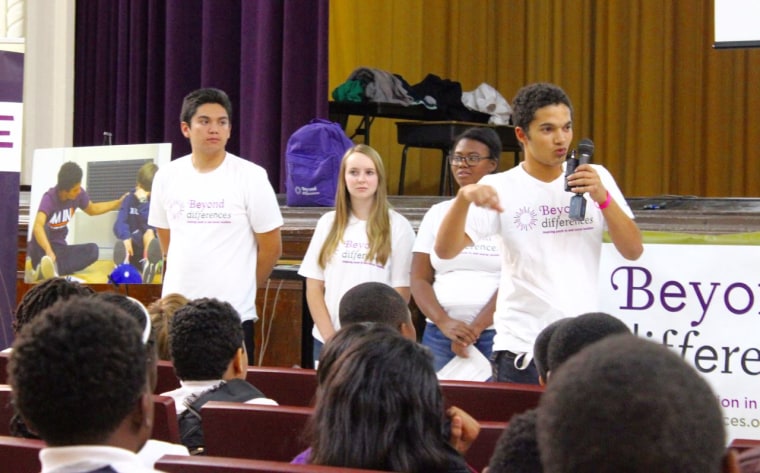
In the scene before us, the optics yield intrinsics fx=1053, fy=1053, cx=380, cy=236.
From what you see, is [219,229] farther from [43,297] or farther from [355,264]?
Answer: [43,297]

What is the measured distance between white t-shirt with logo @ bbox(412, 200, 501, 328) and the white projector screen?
5.35ft

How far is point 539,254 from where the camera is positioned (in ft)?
10.3

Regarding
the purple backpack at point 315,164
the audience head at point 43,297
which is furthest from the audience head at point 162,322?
the purple backpack at point 315,164

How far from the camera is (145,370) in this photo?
1459 millimetres

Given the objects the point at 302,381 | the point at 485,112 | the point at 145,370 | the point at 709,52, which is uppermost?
the point at 709,52

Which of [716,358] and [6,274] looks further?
[6,274]

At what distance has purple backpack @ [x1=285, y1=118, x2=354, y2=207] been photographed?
5.63 meters

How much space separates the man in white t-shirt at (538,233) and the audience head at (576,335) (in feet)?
2.90

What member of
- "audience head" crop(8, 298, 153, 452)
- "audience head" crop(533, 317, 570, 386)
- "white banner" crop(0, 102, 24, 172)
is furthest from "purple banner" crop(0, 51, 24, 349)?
"audience head" crop(8, 298, 153, 452)

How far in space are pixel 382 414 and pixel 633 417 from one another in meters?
0.83

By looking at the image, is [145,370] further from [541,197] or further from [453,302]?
[453,302]

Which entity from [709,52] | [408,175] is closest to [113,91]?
[408,175]

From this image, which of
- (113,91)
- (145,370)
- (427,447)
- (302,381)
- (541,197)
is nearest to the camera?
(145,370)

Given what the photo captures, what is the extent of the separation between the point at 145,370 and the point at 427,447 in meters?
0.52
